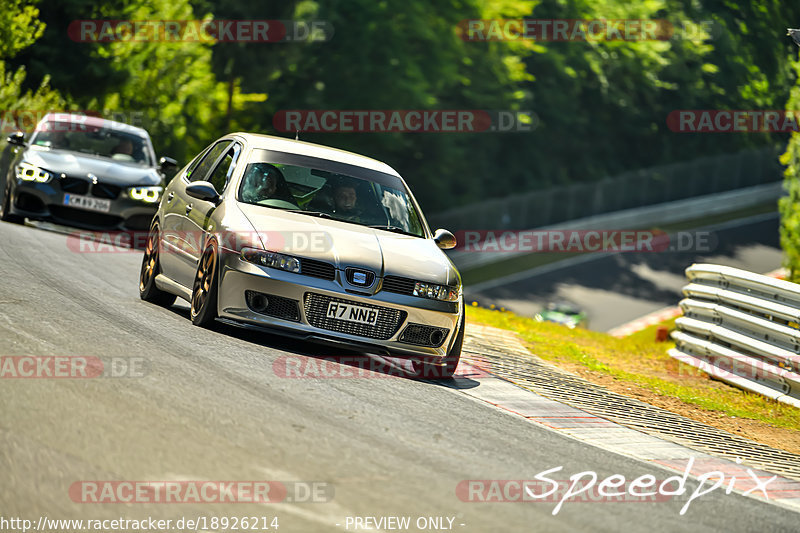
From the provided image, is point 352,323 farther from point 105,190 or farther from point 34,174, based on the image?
point 34,174

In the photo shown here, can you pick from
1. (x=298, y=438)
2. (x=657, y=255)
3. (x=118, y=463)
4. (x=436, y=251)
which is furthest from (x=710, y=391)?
(x=657, y=255)

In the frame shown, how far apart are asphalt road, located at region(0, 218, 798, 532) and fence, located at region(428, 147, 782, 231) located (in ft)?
125

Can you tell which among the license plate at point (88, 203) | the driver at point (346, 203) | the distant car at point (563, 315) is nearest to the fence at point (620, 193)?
the distant car at point (563, 315)

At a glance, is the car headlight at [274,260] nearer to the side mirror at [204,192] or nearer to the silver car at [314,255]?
the silver car at [314,255]

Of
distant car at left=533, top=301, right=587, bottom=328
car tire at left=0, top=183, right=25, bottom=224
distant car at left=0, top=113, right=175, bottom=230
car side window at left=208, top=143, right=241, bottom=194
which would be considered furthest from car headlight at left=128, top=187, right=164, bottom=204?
distant car at left=533, top=301, right=587, bottom=328

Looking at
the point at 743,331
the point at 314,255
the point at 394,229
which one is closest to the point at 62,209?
the point at 394,229

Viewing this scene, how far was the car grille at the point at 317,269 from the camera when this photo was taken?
8.08m

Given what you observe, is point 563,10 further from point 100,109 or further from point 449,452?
point 449,452

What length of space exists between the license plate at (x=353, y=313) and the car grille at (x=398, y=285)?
0.71ft

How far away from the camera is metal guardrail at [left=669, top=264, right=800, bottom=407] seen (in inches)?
429

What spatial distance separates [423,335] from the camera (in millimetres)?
8469

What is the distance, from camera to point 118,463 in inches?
193

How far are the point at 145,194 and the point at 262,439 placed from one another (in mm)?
10195

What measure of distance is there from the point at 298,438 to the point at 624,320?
33205 mm
